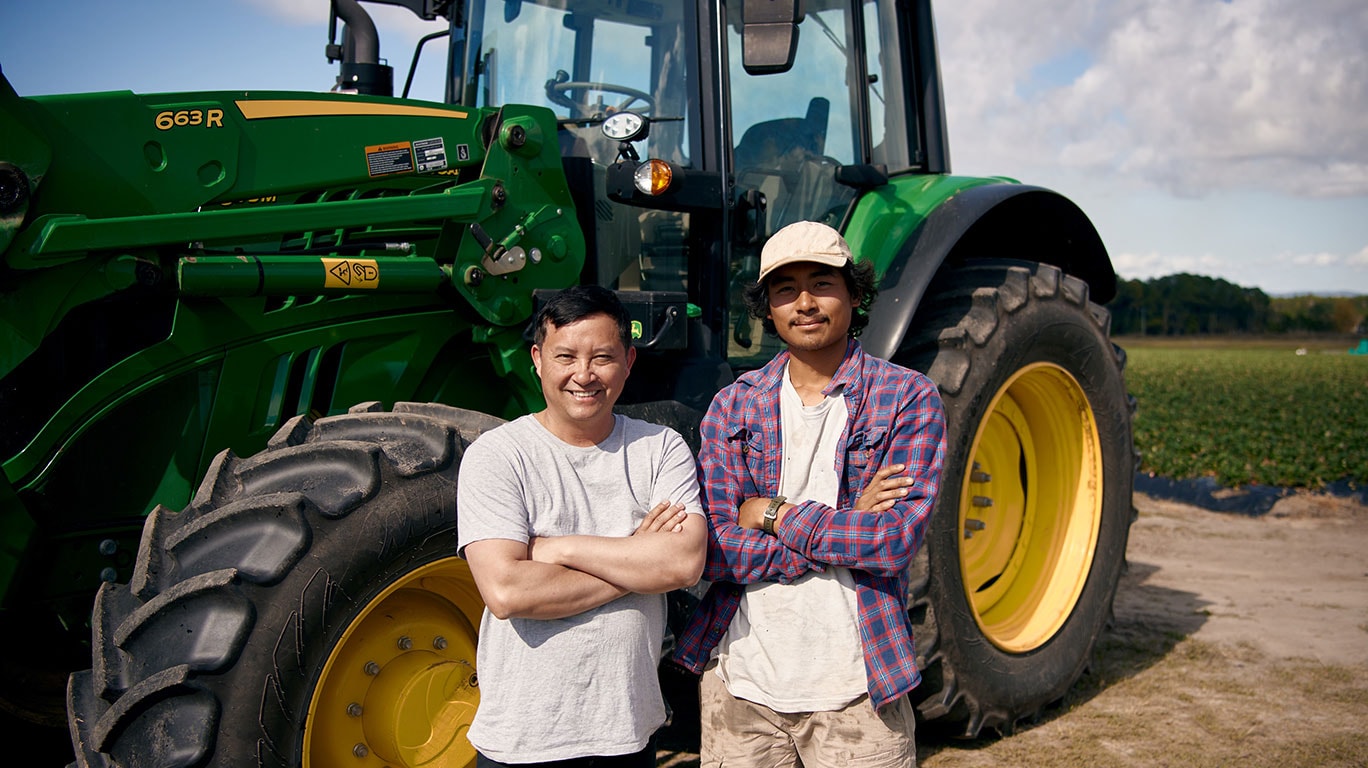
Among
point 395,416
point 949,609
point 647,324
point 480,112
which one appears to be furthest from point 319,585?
point 949,609

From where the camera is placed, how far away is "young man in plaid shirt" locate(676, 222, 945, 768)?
216cm

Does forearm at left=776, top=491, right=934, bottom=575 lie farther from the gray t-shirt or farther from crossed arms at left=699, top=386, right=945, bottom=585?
the gray t-shirt

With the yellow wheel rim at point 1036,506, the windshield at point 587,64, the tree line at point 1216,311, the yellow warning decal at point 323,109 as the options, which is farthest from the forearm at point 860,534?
the tree line at point 1216,311

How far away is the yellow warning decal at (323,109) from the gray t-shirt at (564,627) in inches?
60.8

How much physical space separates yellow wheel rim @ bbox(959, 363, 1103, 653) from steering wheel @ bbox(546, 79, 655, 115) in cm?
171

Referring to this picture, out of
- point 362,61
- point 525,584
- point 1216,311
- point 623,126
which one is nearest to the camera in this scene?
point 525,584

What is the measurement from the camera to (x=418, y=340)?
3.37 meters

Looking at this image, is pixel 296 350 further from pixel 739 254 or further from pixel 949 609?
pixel 949 609

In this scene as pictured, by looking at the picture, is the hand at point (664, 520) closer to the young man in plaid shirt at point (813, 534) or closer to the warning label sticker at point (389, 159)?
the young man in plaid shirt at point (813, 534)

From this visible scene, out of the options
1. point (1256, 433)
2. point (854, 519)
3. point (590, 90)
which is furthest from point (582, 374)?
point (1256, 433)

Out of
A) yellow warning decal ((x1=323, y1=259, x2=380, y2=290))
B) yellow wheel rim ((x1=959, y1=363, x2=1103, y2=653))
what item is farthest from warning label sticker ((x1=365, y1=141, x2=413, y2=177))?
yellow wheel rim ((x1=959, y1=363, x2=1103, y2=653))

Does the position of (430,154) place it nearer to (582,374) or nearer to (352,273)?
(352,273)

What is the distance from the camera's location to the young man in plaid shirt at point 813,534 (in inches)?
85.0

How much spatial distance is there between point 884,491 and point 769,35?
55.7 inches
